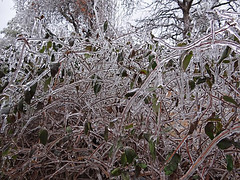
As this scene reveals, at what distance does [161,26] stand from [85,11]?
437cm

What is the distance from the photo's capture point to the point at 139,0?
755cm

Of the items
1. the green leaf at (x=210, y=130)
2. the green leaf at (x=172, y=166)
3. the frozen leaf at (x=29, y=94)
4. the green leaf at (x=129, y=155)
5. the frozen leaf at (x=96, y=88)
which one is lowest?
the green leaf at (x=172, y=166)

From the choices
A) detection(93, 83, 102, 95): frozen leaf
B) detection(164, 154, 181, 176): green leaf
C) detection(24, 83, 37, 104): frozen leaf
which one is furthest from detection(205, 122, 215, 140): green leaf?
detection(24, 83, 37, 104): frozen leaf

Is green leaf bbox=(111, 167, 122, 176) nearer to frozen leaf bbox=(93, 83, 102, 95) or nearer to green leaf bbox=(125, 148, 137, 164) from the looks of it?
green leaf bbox=(125, 148, 137, 164)

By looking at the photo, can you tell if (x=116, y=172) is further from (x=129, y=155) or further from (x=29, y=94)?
(x=29, y=94)

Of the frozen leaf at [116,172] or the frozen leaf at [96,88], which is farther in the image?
the frozen leaf at [96,88]

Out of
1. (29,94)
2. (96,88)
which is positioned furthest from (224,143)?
(29,94)

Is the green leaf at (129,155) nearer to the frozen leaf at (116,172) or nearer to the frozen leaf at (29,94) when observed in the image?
the frozen leaf at (116,172)

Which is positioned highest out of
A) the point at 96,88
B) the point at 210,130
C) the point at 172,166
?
the point at 96,88

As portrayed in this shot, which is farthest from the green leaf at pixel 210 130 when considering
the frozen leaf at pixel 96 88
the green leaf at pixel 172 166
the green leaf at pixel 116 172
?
the frozen leaf at pixel 96 88

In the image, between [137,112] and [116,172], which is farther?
[137,112]

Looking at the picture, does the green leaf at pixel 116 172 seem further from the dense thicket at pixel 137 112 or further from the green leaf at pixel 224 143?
the green leaf at pixel 224 143

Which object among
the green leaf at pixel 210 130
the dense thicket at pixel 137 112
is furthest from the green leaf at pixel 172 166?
the green leaf at pixel 210 130

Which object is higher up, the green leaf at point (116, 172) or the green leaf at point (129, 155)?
the green leaf at point (129, 155)
